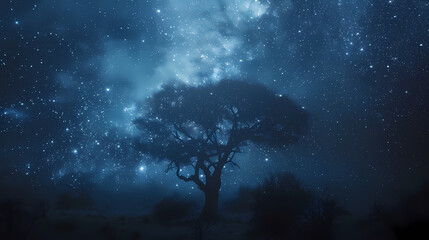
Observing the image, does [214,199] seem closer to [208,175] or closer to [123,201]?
[208,175]

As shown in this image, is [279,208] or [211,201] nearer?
[279,208]

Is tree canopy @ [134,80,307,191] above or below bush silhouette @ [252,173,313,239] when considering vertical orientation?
above

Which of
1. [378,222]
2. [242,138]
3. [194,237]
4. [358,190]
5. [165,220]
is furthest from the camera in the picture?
[358,190]

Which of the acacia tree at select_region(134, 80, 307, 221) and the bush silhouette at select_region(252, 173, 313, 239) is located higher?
the acacia tree at select_region(134, 80, 307, 221)

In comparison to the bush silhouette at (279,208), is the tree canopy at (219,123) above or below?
above

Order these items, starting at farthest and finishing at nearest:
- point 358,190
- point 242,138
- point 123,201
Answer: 1. point 123,201
2. point 358,190
3. point 242,138

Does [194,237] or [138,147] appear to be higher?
[138,147]

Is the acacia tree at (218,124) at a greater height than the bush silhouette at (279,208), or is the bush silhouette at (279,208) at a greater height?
the acacia tree at (218,124)

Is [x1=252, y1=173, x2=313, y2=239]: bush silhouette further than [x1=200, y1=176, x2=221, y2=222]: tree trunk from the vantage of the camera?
No

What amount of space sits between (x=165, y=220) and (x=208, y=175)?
5334mm

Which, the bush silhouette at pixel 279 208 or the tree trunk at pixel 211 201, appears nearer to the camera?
the bush silhouette at pixel 279 208

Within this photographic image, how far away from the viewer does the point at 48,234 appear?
19.5 m

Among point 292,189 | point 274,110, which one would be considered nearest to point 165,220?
point 292,189

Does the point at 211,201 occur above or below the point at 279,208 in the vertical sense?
above
